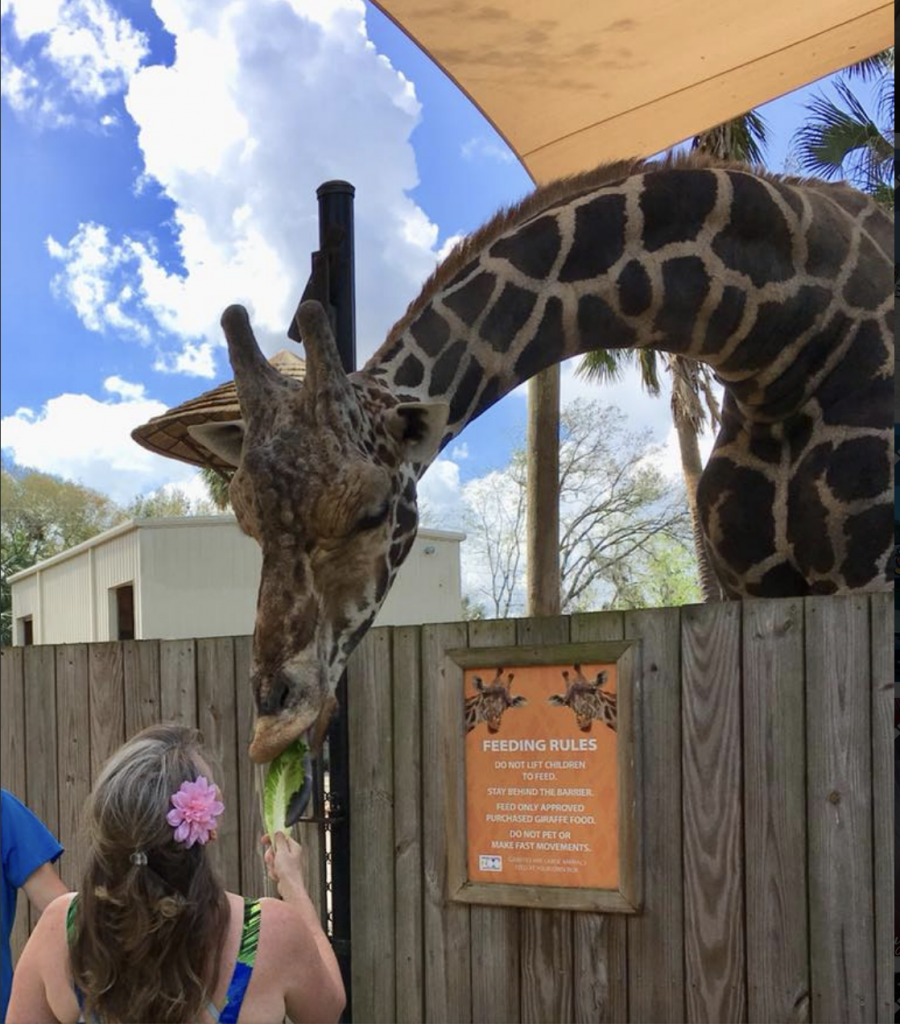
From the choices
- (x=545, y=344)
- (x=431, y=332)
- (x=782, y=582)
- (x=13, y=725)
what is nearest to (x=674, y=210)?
(x=545, y=344)

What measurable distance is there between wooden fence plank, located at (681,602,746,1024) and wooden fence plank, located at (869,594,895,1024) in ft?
1.20

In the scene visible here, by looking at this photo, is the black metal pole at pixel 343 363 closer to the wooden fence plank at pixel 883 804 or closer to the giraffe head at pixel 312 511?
the giraffe head at pixel 312 511

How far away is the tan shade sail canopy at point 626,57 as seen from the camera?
4691 millimetres

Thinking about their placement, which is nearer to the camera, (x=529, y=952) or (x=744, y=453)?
(x=529, y=952)

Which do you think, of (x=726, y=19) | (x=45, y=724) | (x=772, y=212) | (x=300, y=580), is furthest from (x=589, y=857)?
(x=726, y=19)

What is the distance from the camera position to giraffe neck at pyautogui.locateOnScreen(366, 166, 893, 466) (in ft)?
11.9

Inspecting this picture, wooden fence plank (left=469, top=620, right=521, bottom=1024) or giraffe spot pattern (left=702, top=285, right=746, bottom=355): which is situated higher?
giraffe spot pattern (left=702, top=285, right=746, bottom=355)

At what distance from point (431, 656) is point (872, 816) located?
1463 mm

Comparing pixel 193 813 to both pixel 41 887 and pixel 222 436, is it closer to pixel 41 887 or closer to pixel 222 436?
pixel 41 887

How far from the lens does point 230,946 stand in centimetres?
214

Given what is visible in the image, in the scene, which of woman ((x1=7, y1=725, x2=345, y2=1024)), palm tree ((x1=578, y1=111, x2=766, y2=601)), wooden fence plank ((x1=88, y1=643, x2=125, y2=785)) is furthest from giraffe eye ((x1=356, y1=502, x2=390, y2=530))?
palm tree ((x1=578, y1=111, x2=766, y2=601))

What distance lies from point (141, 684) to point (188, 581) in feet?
45.4

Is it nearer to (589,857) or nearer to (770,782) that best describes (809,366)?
(770,782)

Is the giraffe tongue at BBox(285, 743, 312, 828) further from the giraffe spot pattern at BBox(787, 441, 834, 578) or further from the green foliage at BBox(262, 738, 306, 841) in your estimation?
the giraffe spot pattern at BBox(787, 441, 834, 578)
